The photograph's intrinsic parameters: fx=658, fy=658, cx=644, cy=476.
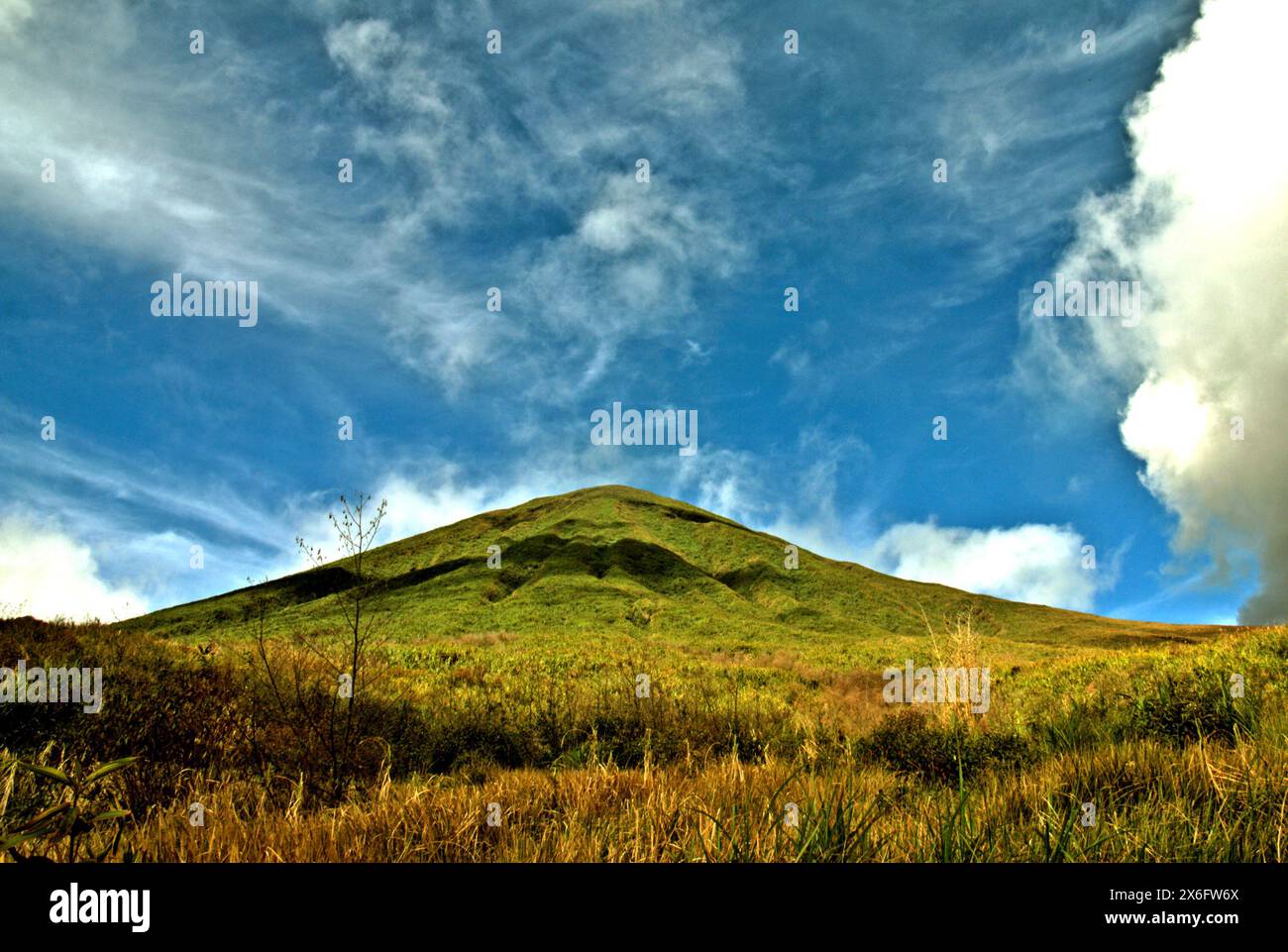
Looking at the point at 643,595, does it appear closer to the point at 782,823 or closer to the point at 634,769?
the point at 634,769

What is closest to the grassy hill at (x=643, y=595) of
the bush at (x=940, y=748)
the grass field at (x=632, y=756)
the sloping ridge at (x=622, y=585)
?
the sloping ridge at (x=622, y=585)

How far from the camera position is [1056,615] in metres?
79.3

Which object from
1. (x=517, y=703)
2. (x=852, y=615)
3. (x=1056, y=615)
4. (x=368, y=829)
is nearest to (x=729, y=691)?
(x=517, y=703)

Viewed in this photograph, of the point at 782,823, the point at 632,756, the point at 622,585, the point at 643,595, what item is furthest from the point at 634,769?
the point at 622,585

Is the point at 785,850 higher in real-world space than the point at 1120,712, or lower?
higher

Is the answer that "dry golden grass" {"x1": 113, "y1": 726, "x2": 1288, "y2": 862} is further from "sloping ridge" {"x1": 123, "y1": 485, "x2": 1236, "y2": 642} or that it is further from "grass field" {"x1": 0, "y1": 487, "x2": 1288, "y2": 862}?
"sloping ridge" {"x1": 123, "y1": 485, "x2": 1236, "y2": 642}

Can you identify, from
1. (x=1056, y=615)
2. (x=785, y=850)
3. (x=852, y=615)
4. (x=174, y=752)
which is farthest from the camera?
(x=1056, y=615)

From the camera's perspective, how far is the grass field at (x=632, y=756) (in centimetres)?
334

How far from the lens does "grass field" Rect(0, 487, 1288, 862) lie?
3344 millimetres

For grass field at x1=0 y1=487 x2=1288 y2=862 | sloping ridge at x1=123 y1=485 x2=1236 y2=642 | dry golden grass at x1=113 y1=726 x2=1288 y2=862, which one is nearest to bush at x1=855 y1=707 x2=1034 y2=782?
grass field at x1=0 y1=487 x2=1288 y2=862

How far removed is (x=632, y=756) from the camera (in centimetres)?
1061
